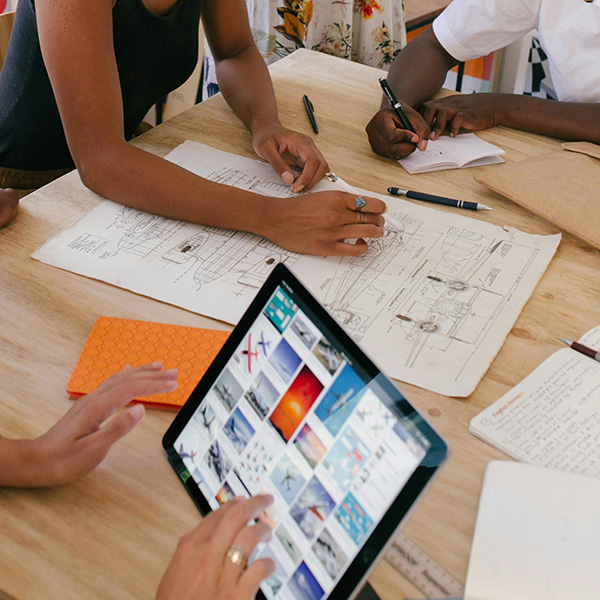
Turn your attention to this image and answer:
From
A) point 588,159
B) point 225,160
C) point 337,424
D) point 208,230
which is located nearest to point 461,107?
point 588,159

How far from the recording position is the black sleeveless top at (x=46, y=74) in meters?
1.31

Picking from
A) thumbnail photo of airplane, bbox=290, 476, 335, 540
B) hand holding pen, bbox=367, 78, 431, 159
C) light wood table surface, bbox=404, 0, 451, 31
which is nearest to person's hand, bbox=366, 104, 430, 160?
hand holding pen, bbox=367, 78, 431, 159

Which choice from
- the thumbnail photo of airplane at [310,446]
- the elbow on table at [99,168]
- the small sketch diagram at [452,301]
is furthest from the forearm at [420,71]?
the thumbnail photo of airplane at [310,446]

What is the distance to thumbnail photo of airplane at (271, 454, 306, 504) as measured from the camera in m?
0.58

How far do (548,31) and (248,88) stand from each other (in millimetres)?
709

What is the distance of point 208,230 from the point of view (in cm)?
112

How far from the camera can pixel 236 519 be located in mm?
565

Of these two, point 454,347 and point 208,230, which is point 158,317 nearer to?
point 208,230

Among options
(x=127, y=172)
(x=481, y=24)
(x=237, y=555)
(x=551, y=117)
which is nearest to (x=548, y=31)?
(x=481, y=24)

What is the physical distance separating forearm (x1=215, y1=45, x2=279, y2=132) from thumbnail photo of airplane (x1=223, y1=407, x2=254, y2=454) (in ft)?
2.67

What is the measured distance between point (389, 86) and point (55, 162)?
753 millimetres

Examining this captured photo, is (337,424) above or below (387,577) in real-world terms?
above

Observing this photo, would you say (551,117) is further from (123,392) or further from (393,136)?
(123,392)

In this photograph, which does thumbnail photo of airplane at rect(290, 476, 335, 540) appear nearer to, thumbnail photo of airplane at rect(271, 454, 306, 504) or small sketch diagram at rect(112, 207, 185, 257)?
thumbnail photo of airplane at rect(271, 454, 306, 504)
